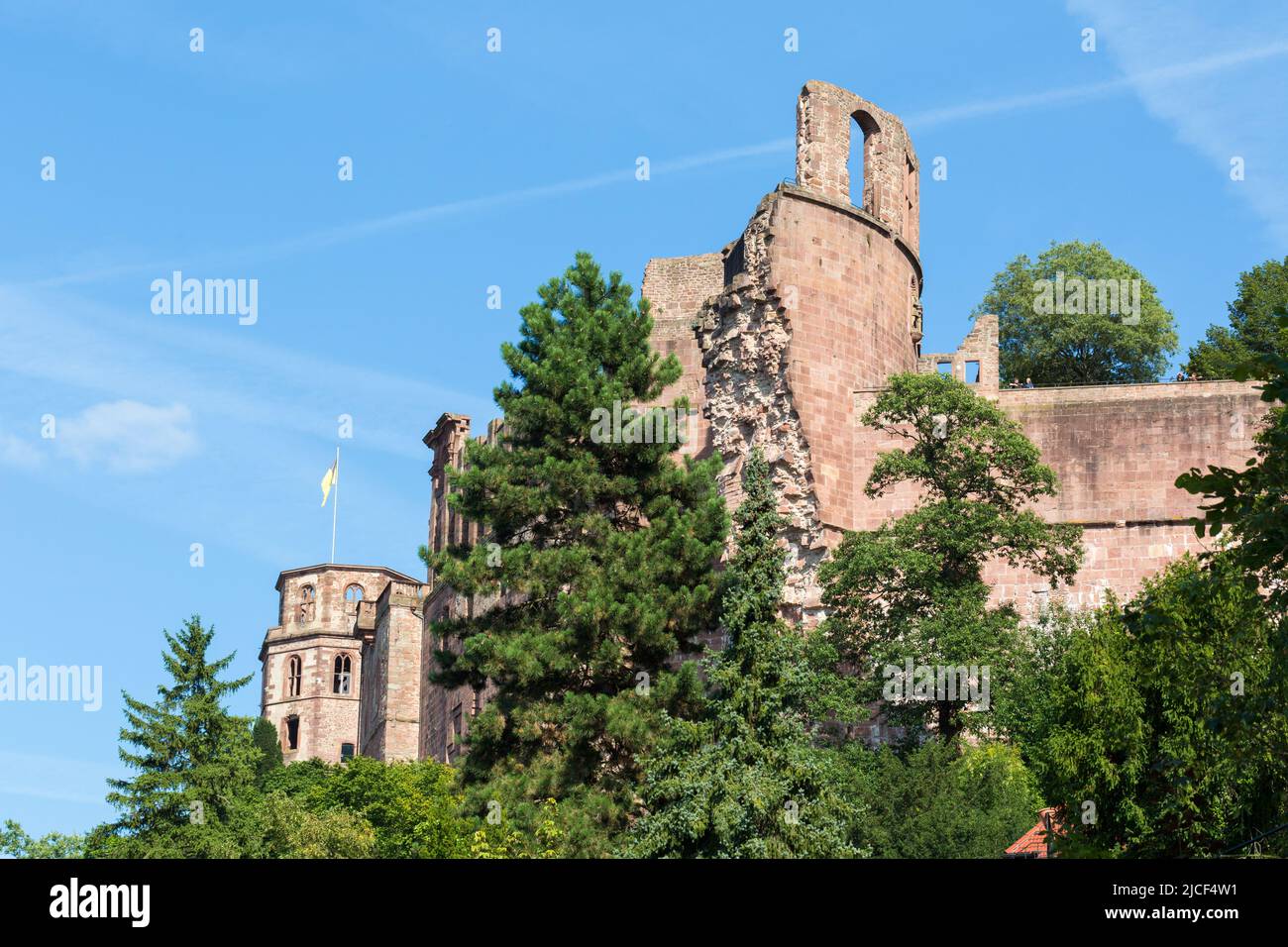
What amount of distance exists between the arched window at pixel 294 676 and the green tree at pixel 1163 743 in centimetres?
7632

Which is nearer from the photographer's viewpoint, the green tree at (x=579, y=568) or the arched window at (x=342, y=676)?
the green tree at (x=579, y=568)

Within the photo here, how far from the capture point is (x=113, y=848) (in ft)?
133

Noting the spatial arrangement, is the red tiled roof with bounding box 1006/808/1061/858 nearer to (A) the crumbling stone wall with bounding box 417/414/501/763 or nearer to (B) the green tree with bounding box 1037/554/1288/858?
(B) the green tree with bounding box 1037/554/1288/858

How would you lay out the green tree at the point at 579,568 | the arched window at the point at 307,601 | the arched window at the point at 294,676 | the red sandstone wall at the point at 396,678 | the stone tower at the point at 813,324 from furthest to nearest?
the arched window at the point at 307,601 < the arched window at the point at 294,676 < the red sandstone wall at the point at 396,678 < the stone tower at the point at 813,324 < the green tree at the point at 579,568

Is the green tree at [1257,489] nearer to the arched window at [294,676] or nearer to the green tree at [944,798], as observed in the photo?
the green tree at [944,798]

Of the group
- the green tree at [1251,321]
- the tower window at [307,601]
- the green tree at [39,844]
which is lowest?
the green tree at [39,844]

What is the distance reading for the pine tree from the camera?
4212cm

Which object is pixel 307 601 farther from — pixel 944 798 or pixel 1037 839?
pixel 1037 839

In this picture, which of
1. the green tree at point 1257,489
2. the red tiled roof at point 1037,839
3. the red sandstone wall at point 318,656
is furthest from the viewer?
the red sandstone wall at point 318,656

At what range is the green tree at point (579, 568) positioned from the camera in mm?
32000

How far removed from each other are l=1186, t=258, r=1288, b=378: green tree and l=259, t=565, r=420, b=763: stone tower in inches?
2153

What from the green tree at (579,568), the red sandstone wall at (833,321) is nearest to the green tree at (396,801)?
the green tree at (579,568)

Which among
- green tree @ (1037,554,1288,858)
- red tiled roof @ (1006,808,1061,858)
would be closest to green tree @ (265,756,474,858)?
red tiled roof @ (1006,808,1061,858)
